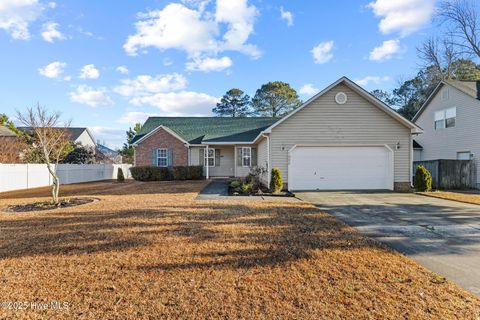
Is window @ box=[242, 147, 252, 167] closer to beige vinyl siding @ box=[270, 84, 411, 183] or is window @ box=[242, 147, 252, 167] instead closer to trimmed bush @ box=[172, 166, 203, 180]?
trimmed bush @ box=[172, 166, 203, 180]

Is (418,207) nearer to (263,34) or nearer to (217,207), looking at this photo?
(217,207)

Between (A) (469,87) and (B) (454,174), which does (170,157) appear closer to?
(B) (454,174)

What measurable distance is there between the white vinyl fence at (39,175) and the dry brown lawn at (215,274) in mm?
Answer: 12187

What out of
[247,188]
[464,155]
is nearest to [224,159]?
[247,188]

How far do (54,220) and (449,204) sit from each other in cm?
1355

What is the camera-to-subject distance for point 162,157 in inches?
870

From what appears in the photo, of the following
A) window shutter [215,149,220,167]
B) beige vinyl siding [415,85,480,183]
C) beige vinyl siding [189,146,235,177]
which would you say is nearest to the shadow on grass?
beige vinyl siding [189,146,235,177]

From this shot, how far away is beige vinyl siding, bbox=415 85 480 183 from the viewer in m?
17.6

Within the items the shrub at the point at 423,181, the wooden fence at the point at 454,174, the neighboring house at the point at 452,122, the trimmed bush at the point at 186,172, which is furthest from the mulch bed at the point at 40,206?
the neighboring house at the point at 452,122

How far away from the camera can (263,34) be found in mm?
17547

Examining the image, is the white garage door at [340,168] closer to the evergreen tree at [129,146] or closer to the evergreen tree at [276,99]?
the evergreen tree at [129,146]

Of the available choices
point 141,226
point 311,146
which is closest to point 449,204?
point 311,146

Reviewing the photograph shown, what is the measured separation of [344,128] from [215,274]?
12588 mm

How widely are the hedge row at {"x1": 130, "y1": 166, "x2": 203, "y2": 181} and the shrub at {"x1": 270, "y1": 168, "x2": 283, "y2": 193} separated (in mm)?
8659
